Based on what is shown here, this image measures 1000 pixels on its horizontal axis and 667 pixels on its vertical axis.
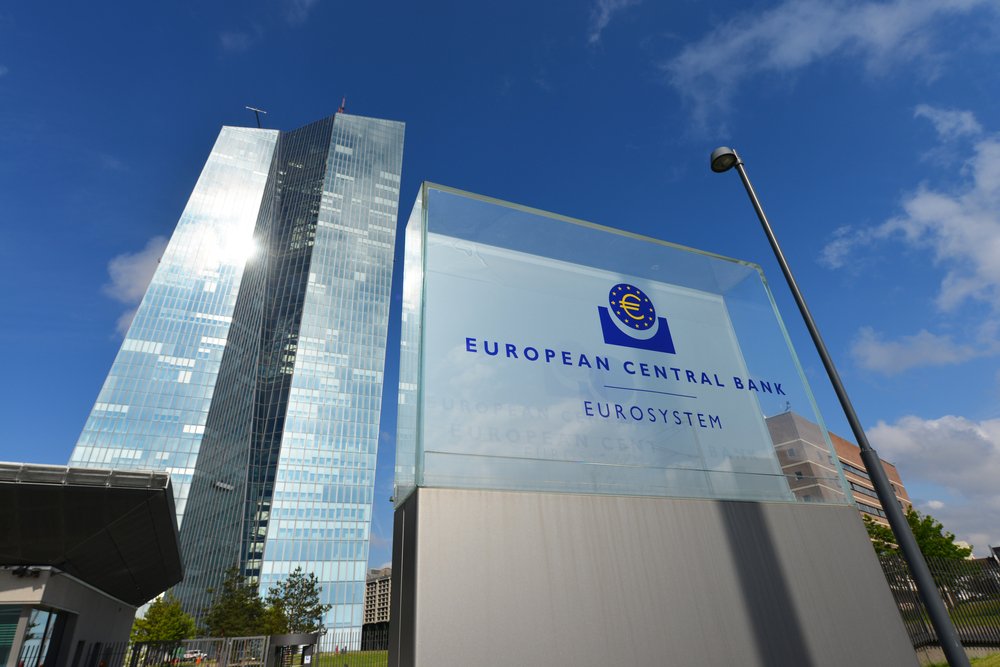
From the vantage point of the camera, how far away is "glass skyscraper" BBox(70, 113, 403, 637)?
69938mm

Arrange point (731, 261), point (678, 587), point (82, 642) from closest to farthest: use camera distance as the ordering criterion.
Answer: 1. point (678, 587)
2. point (731, 261)
3. point (82, 642)

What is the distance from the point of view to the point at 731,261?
1056 cm

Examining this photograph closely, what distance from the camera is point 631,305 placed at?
8.95 meters

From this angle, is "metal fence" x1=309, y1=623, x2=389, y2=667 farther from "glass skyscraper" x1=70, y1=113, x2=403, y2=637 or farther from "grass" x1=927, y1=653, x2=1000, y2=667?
"glass skyscraper" x1=70, y1=113, x2=403, y2=637

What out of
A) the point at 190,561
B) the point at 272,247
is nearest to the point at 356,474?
the point at 190,561

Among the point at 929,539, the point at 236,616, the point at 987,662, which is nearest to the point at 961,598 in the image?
the point at 987,662

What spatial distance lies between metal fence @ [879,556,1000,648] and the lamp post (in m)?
8.60

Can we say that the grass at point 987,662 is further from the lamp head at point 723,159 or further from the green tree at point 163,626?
the green tree at point 163,626

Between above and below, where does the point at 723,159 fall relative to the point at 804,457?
above

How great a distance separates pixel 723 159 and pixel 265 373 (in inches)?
3455

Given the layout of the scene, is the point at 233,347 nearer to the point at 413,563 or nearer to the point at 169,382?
the point at 169,382

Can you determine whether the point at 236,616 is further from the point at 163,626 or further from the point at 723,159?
the point at 723,159

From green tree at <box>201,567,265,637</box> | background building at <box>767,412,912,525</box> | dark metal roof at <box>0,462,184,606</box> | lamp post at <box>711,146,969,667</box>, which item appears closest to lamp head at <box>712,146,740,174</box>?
lamp post at <box>711,146,969,667</box>

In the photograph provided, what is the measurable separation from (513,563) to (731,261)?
8176 mm
